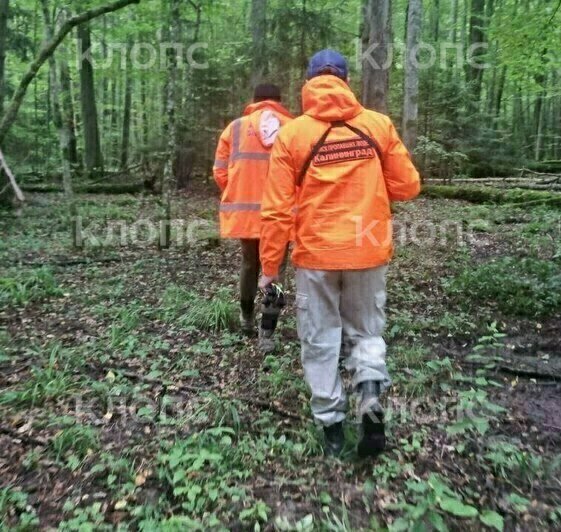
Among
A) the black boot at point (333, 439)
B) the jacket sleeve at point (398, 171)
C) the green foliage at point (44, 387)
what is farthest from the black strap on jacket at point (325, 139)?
the green foliage at point (44, 387)

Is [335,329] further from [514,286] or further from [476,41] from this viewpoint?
[476,41]

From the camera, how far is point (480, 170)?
16.5 metres

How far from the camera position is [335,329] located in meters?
3.12

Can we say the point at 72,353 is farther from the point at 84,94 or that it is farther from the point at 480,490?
the point at 84,94

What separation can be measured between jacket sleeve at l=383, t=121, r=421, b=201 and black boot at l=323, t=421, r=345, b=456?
4.71ft

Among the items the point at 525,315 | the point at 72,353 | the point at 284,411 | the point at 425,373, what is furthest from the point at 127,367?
the point at 525,315

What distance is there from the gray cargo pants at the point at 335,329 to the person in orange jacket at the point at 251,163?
1396mm

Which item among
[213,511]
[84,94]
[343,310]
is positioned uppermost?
[84,94]

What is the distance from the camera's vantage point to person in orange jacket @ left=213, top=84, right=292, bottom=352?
4.48 m

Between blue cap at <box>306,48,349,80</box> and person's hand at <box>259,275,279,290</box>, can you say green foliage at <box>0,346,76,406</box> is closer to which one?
person's hand at <box>259,275,279,290</box>

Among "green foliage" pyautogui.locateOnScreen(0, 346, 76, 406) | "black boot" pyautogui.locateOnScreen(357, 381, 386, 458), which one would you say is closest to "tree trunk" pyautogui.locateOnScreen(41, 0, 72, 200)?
"green foliage" pyautogui.locateOnScreen(0, 346, 76, 406)

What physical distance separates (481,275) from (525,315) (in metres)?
0.85

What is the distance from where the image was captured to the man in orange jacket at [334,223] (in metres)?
3.00

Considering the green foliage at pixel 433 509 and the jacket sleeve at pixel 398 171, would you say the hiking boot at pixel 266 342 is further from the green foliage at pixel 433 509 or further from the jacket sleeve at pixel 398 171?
the green foliage at pixel 433 509
